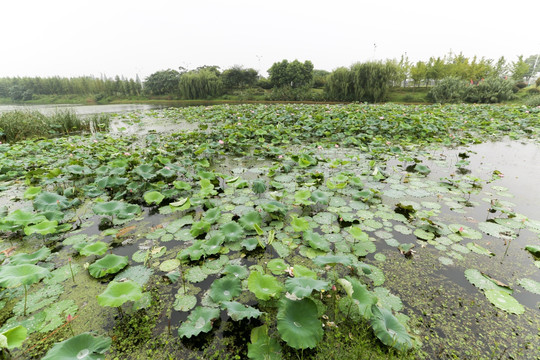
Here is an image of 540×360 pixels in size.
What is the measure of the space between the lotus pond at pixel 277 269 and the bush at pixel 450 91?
20.2 m

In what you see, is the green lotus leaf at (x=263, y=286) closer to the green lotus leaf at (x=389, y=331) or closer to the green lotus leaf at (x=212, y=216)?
the green lotus leaf at (x=389, y=331)

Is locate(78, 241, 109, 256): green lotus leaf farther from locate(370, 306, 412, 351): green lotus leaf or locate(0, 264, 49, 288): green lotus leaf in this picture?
locate(370, 306, 412, 351): green lotus leaf

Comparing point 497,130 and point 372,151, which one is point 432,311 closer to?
point 372,151

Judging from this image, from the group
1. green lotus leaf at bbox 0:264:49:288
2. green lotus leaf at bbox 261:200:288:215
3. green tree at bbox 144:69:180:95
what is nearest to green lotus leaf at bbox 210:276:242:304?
green lotus leaf at bbox 261:200:288:215

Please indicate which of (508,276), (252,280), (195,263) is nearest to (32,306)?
(195,263)

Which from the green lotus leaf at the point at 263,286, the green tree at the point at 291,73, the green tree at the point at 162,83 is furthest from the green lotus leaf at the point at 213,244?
the green tree at the point at 162,83

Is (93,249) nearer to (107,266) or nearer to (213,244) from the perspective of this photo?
(107,266)

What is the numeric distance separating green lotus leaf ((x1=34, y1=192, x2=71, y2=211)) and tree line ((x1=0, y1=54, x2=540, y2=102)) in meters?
23.8

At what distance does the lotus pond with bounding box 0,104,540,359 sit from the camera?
4.62 feet

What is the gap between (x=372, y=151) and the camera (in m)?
5.10

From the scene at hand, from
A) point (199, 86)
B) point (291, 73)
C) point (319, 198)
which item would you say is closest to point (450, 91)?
point (291, 73)

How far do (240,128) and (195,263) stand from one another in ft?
17.9

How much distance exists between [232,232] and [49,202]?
2306 millimetres

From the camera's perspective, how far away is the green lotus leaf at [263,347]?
1299 millimetres
